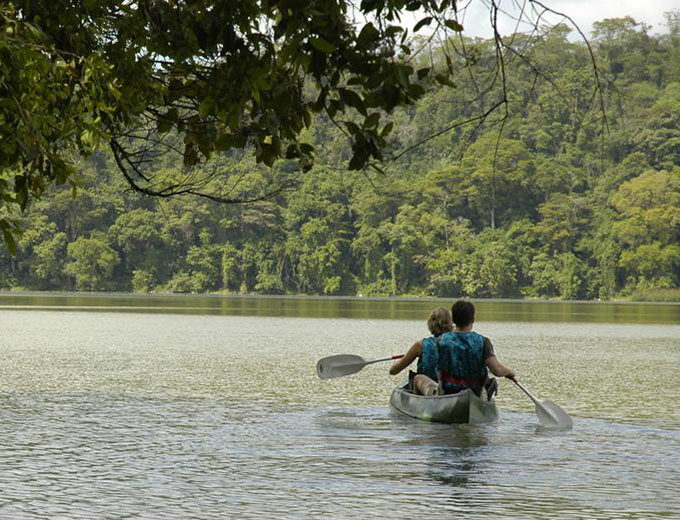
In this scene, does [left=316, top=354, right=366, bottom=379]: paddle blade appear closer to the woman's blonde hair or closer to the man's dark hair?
the woman's blonde hair

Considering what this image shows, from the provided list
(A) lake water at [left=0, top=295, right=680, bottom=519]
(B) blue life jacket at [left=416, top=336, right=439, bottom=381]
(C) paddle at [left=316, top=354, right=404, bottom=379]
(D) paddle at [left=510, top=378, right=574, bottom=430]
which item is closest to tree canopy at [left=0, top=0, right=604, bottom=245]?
(A) lake water at [left=0, top=295, right=680, bottom=519]

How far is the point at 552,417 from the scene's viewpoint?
416 inches

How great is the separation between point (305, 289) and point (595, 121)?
20.5 m

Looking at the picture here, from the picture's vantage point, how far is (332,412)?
11.7 metres

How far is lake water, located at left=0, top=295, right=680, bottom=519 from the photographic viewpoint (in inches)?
271

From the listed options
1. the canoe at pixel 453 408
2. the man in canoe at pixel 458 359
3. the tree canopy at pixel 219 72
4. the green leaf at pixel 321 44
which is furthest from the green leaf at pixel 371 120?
the canoe at pixel 453 408

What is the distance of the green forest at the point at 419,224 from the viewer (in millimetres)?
67938

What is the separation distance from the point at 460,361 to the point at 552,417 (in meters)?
1.19

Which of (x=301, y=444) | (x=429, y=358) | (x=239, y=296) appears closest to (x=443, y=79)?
(x=301, y=444)

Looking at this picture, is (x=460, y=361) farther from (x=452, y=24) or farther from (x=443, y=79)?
(x=452, y=24)

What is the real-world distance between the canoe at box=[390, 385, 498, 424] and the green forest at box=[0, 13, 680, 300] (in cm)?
5692

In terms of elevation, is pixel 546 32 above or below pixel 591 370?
above

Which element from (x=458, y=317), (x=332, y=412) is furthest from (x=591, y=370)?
(x=458, y=317)

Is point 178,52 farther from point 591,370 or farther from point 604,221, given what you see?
point 604,221
